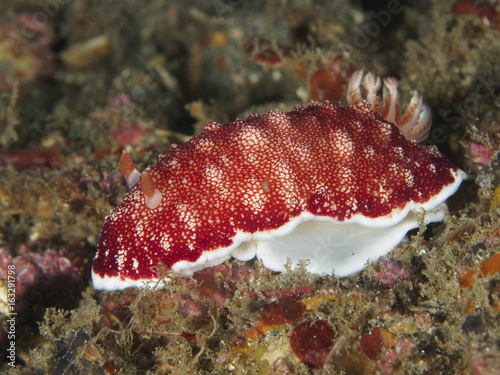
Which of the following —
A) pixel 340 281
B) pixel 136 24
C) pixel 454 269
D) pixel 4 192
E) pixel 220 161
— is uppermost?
pixel 220 161

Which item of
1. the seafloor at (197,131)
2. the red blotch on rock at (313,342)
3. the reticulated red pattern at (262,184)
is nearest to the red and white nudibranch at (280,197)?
the reticulated red pattern at (262,184)

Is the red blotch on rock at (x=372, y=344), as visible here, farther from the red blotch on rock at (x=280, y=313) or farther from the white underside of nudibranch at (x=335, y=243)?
the white underside of nudibranch at (x=335, y=243)

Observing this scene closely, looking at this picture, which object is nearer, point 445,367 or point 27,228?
point 445,367

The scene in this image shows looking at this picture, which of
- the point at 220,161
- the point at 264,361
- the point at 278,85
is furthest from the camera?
the point at 278,85

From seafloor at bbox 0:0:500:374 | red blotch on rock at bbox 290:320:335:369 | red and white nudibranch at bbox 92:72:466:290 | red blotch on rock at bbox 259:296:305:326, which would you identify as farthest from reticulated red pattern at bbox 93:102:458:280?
red blotch on rock at bbox 290:320:335:369

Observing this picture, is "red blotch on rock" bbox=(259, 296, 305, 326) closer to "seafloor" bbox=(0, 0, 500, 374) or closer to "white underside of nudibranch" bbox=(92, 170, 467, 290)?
"seafloor" bbox=(0, 0, 500, 374)

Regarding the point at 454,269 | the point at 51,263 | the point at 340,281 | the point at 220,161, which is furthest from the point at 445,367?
the point at 51,263

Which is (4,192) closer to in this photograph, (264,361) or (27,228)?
(27,228)
